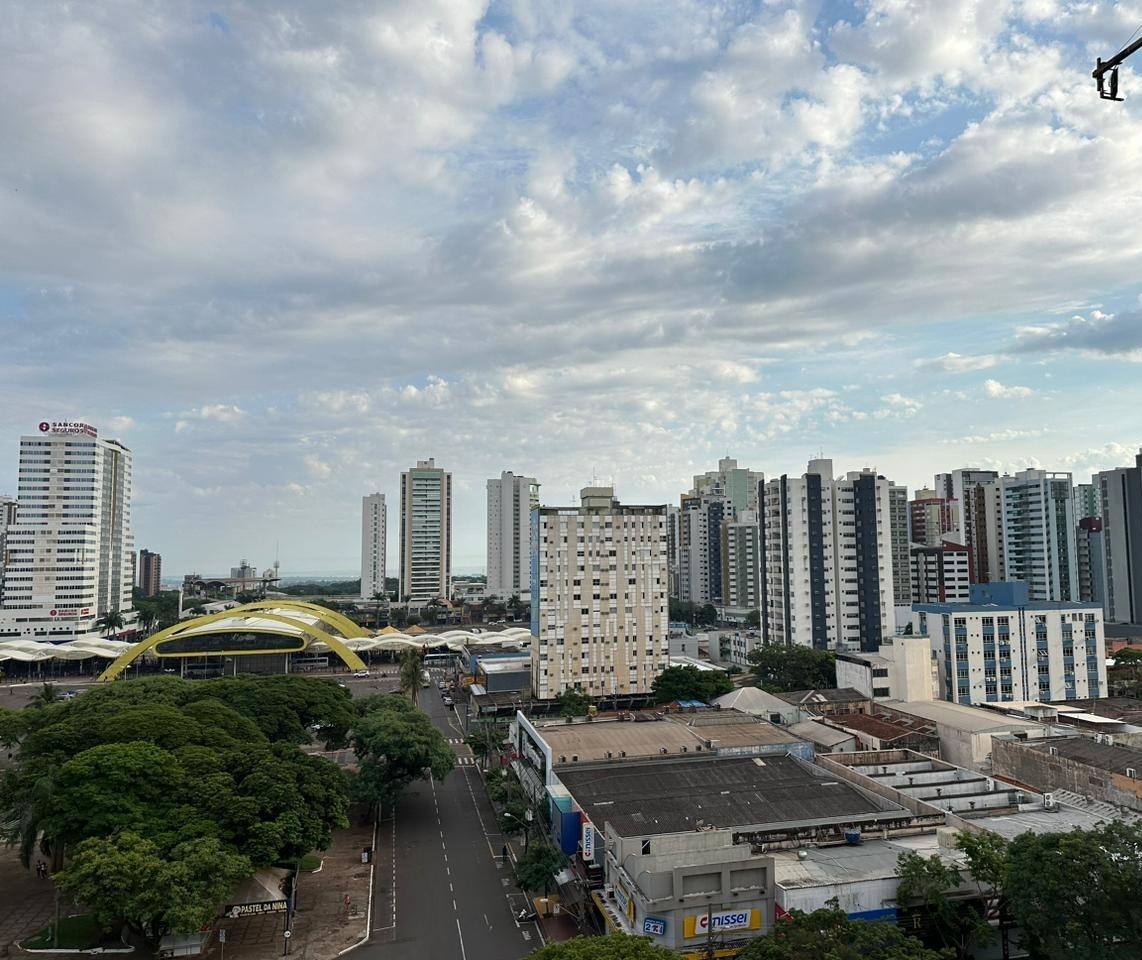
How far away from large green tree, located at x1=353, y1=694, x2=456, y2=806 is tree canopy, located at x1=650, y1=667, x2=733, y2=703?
32785 millimetres

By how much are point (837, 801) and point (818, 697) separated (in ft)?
109

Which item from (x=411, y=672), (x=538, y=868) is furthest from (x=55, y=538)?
(x=538, y=868)

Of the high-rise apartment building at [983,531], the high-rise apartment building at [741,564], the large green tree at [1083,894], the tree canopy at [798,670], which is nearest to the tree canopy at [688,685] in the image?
the tree canopy at [798,670]

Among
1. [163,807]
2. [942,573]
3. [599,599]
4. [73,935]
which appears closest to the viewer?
[73,935]

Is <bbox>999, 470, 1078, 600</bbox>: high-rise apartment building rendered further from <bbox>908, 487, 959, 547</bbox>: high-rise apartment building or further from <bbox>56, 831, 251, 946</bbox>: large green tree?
<bbox>56, 831, 251, 946</bbox>: large green tree

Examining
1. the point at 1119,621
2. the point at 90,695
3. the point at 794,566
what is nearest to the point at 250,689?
the point at 90,695

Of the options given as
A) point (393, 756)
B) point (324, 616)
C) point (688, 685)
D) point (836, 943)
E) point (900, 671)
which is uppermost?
point (900, 671)

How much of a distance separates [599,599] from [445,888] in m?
45.0

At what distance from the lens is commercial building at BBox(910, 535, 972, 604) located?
135m

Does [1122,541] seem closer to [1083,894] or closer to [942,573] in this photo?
[942,573]

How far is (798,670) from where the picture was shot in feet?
279

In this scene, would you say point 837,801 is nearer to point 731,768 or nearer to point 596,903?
point 731,768

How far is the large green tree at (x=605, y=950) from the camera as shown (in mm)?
23797

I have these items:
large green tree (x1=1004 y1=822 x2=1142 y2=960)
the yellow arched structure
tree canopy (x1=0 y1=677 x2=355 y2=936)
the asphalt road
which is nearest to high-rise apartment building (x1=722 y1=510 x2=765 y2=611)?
the yellow arched structure
